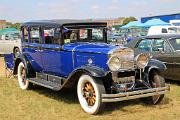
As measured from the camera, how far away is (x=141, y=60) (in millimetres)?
7027

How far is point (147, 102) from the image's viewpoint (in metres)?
7.52

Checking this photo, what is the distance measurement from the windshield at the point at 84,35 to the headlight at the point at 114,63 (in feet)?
5.12

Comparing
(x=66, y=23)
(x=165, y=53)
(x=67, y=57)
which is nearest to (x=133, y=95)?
(x=67, y=57)

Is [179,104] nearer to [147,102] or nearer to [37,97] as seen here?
[147,102]

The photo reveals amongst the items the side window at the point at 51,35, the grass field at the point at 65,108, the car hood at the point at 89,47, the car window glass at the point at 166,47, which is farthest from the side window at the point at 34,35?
the car window glass at the point at 166,47

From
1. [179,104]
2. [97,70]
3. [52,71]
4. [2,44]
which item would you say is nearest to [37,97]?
[52,71]

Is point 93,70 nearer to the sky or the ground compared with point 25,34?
nearer to the ground

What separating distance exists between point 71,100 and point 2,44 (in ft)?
41.3

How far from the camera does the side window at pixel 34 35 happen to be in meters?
8.74

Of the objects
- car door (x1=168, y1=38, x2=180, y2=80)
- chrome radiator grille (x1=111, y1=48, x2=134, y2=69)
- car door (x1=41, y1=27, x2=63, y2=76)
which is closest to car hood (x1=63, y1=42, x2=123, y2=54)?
chrome radiator grille (x1=111, y1=48, x2=134, y2=69)

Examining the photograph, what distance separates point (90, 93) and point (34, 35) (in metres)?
2.89

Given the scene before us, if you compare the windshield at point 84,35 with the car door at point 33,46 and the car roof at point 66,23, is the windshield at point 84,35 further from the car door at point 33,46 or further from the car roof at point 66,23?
the car door at point 33,46

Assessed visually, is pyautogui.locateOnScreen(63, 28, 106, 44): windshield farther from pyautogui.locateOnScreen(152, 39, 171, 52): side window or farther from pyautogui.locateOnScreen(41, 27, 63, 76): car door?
pyautogui.locateOnScreen(152, 39, 171, 52): side window

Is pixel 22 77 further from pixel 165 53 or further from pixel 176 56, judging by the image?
pixel 176 56
